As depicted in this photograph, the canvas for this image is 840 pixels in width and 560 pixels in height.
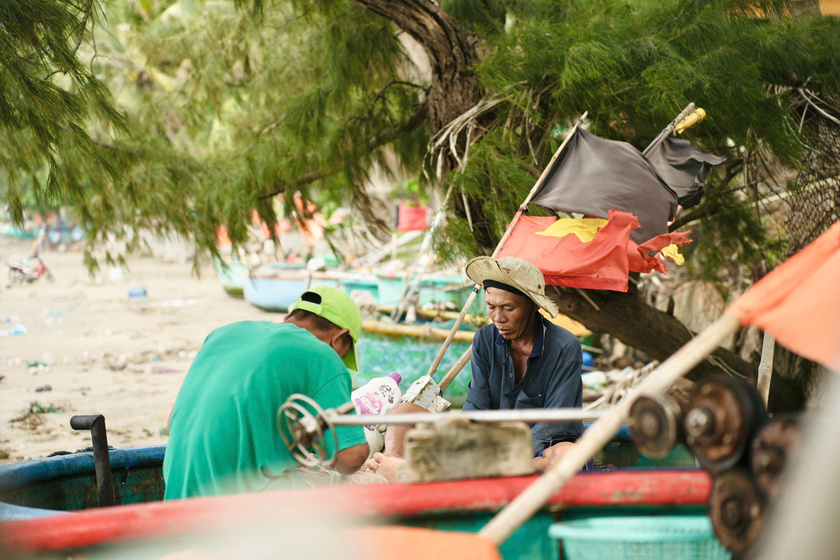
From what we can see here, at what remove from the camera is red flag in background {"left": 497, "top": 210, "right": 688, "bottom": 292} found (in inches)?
144

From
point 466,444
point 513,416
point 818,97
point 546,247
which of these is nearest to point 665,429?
point 513,416

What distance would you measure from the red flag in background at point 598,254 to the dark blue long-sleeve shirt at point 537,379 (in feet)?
1.30

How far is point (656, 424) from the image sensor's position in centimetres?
171

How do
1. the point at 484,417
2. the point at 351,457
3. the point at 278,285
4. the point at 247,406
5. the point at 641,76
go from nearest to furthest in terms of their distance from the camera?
1. the point at 484,417
2. the point at 247,406
3. the point at 351,457
4. the point at 641,76
5. the point at 278,285

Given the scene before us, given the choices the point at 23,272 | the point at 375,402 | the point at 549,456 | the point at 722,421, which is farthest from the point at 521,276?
the point at 23,272

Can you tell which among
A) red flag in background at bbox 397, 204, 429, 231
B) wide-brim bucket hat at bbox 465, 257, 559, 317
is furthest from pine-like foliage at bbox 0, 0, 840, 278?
red flag in background at bbox 397, 204, 429, 231

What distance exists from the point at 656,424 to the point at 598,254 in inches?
80.7

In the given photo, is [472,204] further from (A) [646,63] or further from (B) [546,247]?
(A) [646,63]

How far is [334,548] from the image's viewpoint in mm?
1810

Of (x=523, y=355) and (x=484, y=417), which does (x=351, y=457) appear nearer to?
(x=484, y=417)

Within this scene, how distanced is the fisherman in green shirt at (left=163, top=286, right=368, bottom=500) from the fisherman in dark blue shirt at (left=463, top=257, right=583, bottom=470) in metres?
1.20

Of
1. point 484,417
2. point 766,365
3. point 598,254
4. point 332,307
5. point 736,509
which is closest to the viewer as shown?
point 736,509

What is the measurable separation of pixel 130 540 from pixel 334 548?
594mm

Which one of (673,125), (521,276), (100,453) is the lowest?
(100,453)
